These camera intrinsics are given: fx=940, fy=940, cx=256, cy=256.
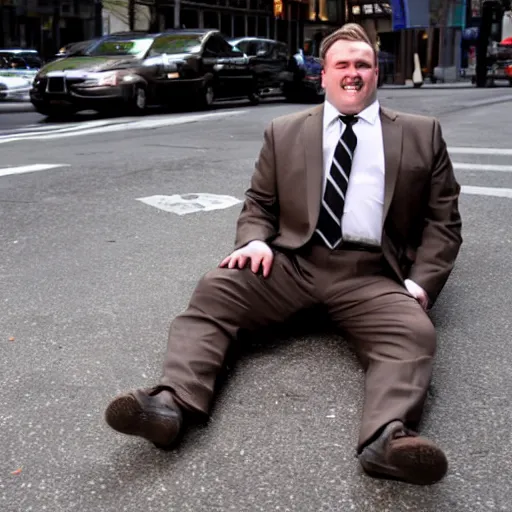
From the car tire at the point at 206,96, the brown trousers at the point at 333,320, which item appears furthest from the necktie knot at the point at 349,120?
the car tire at the point at 206,96

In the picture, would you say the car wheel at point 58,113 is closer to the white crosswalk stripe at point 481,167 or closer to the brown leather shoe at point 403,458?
the white crosswalk stripe at point 481,167

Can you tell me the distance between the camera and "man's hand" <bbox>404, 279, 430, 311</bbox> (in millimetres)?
3455

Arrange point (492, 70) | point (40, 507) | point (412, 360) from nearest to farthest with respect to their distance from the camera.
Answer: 1. point (40, 507)
2. point (412, 360)
3. point (492, 70)

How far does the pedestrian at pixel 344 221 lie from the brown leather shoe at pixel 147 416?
48 centimetres

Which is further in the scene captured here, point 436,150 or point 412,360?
point 436,150

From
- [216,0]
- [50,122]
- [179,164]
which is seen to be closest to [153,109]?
[50,122]

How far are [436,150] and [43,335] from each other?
178 cm

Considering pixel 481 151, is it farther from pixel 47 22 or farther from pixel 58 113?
pixel 47 22

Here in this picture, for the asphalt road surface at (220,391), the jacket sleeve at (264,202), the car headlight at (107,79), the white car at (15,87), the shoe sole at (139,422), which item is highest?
the jacket sleeve at (264,202)

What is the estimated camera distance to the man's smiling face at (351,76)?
354cm

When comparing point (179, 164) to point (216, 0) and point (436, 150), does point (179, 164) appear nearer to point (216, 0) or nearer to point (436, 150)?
point (436, 150)

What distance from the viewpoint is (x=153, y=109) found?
20328mm

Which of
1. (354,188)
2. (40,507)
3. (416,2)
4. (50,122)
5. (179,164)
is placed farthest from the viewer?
(416,2)

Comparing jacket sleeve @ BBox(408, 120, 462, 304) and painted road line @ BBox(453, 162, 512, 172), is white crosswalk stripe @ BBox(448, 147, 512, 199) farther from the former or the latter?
jacket sleeve @ BBox(408, 120, 462, 304)
